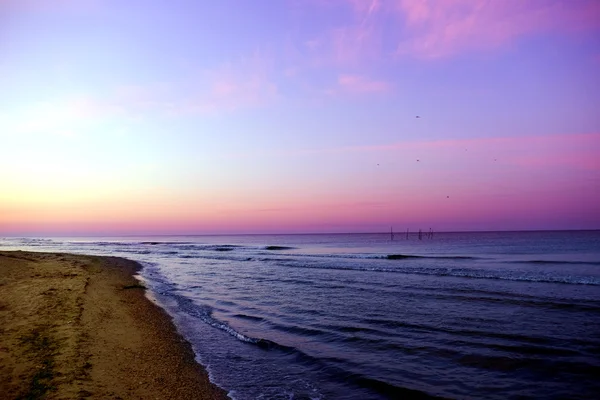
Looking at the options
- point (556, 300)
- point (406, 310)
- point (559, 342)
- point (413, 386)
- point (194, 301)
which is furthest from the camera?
point (194, 301)

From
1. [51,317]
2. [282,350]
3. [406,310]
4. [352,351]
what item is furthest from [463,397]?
[51,317]

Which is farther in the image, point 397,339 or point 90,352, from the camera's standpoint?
point 397,339

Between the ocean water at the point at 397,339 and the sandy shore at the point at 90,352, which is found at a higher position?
the sandy shore at the point at 90,352

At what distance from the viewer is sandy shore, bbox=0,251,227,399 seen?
7045 millimetres

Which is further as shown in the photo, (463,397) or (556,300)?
(556,300)

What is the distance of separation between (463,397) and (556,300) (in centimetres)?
1337

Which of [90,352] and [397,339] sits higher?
[90,352]

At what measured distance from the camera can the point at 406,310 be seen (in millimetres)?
16297

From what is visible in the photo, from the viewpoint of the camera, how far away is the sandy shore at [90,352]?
704 cm

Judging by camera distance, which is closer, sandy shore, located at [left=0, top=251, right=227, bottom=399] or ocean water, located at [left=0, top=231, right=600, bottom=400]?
sandy shore, located at [left=0, top=251, right=227, bottom=399]

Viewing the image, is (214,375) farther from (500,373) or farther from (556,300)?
(556,300)

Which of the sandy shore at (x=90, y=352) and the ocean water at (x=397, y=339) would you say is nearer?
the sandy shore at (x=90, y=352)

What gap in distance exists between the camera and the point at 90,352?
9148mm

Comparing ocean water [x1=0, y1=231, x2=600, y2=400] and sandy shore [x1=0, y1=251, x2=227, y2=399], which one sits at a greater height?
sandy shore [x1=0, y1=251, x2=227, y2=399]
